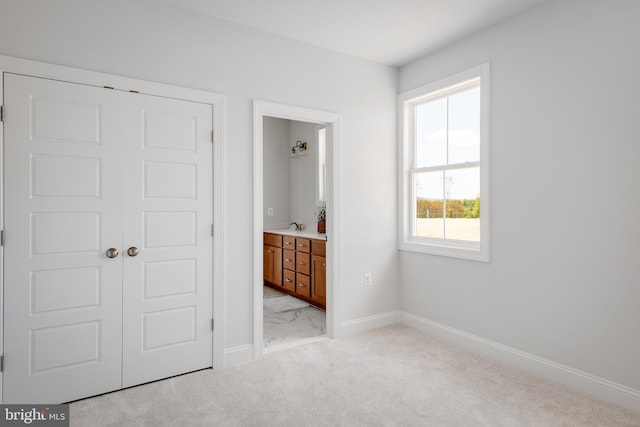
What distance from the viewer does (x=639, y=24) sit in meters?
2.22

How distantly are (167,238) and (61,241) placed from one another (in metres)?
0.62

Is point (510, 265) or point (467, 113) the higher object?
point (467, 113)

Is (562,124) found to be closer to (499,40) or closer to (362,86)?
(499,40)

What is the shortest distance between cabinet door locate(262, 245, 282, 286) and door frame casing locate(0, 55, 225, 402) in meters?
2.23

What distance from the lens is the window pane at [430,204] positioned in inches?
140

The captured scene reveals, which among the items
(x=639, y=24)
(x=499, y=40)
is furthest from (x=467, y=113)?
(x=639, y=24)

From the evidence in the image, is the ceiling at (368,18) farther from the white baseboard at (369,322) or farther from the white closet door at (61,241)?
the white baseboard at (369,322)

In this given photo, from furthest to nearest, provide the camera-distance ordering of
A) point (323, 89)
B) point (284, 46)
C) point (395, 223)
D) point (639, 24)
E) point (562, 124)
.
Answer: point (395, 223)
point (323, 89)
point (284, 46)
point (562, 124)
point (639, 24)

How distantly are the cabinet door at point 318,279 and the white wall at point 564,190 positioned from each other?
58.4 inches

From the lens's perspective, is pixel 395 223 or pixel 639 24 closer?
pixel 639 24

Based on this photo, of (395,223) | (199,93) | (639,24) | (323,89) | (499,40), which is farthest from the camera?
(395,223)

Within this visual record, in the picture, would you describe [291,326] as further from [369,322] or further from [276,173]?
[276,173]

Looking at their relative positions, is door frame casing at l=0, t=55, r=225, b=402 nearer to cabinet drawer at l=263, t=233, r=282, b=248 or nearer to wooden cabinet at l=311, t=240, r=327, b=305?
wooden cabinet at l=311, t=240, r=327, b=305

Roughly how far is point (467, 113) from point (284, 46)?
1.71 meters
